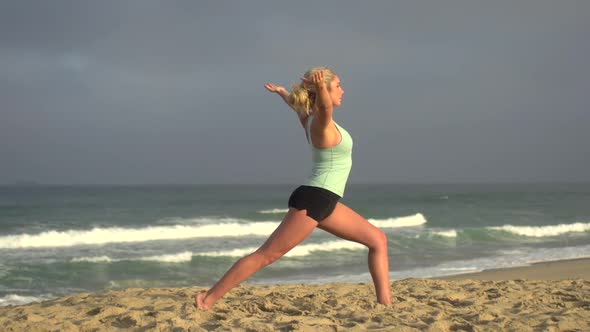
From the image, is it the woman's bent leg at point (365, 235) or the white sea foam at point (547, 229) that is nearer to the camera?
the woman's bent leg at point (365, 235)

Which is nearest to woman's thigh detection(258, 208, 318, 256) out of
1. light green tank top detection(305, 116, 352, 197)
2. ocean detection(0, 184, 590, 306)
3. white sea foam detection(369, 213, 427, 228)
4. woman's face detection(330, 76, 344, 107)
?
light green tank top detection(305, 116, 352, 197)

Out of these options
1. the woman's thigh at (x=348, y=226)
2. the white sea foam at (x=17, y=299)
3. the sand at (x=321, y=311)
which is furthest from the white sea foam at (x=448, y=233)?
the woman's thigh at (x=348, y=226)

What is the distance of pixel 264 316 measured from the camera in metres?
4.76

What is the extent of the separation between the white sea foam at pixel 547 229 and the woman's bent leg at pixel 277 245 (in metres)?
18.9

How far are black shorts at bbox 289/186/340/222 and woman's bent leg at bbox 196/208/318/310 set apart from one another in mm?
46

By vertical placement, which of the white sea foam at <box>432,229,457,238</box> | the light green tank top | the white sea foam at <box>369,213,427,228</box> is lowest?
the light green tank top

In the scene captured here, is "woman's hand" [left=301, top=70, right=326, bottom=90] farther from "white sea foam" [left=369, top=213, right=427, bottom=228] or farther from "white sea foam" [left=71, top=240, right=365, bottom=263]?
"white sea foam" [left=369, top=213, right=427, bottom=228]

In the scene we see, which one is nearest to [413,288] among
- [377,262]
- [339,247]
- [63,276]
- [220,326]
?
[377,262]

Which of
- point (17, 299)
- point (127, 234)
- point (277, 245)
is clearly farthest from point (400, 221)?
point (277, 245)

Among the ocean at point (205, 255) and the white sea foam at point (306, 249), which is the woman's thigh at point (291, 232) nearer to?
the ocean at point (205, 255)

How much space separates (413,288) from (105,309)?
125 inches

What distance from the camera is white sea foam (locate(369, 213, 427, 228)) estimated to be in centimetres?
2917

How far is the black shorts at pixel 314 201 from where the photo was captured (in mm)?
4395

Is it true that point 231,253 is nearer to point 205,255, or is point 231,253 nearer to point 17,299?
point 205,255
